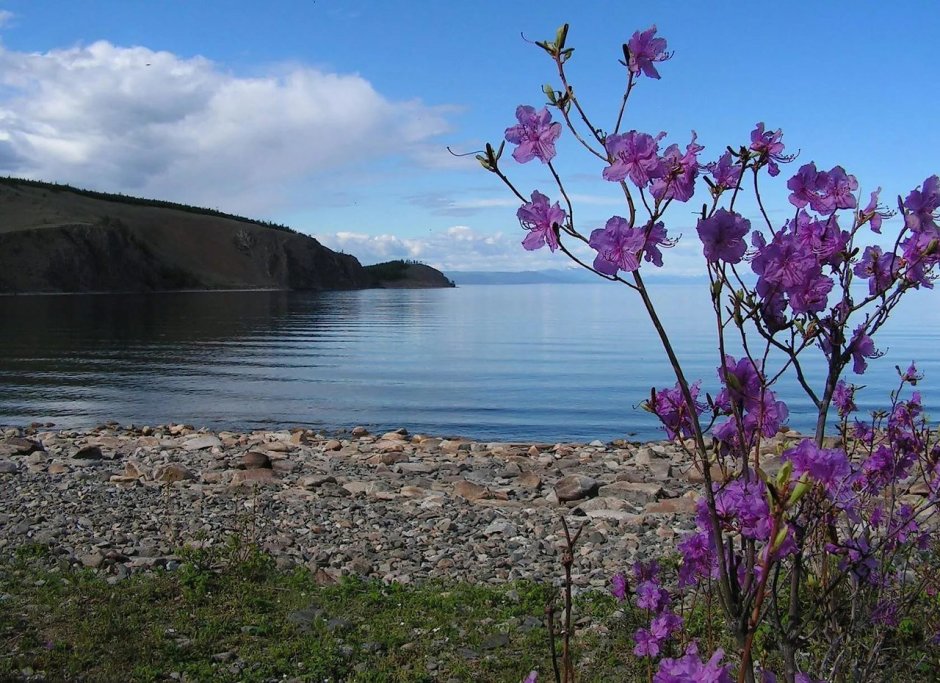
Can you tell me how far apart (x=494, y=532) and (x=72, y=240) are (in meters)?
92.3

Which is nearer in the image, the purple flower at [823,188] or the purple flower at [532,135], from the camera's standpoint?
the purple flower at [532,135]

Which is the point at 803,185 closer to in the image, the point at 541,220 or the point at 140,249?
the point at 541,220

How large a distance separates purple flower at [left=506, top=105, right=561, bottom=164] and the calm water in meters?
9.30

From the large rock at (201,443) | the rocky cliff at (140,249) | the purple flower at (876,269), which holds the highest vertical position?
the rocky cliff at (140,249)

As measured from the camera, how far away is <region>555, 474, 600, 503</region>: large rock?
393 inches

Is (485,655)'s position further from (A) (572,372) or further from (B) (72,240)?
(B) (72,240)

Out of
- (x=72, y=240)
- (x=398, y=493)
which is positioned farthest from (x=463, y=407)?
(x=72, y=240)

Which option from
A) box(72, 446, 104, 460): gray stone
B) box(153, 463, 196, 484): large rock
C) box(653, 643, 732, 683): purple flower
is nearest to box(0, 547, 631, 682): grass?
box(653, 643, 732, 683): purple flower

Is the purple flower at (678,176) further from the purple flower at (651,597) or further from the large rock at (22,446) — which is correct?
the large rock at (22,446)

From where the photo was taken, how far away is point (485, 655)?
5.37 meters

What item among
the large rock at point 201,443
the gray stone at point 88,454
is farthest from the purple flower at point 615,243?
the large rock at point 201,443

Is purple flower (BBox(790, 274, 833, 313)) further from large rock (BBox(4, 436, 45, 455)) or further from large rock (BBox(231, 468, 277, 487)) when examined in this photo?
large rock (BBox(4, 436, 45, 455))

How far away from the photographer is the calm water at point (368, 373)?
67.3 ft

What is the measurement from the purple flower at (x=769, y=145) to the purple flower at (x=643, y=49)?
39 cm
